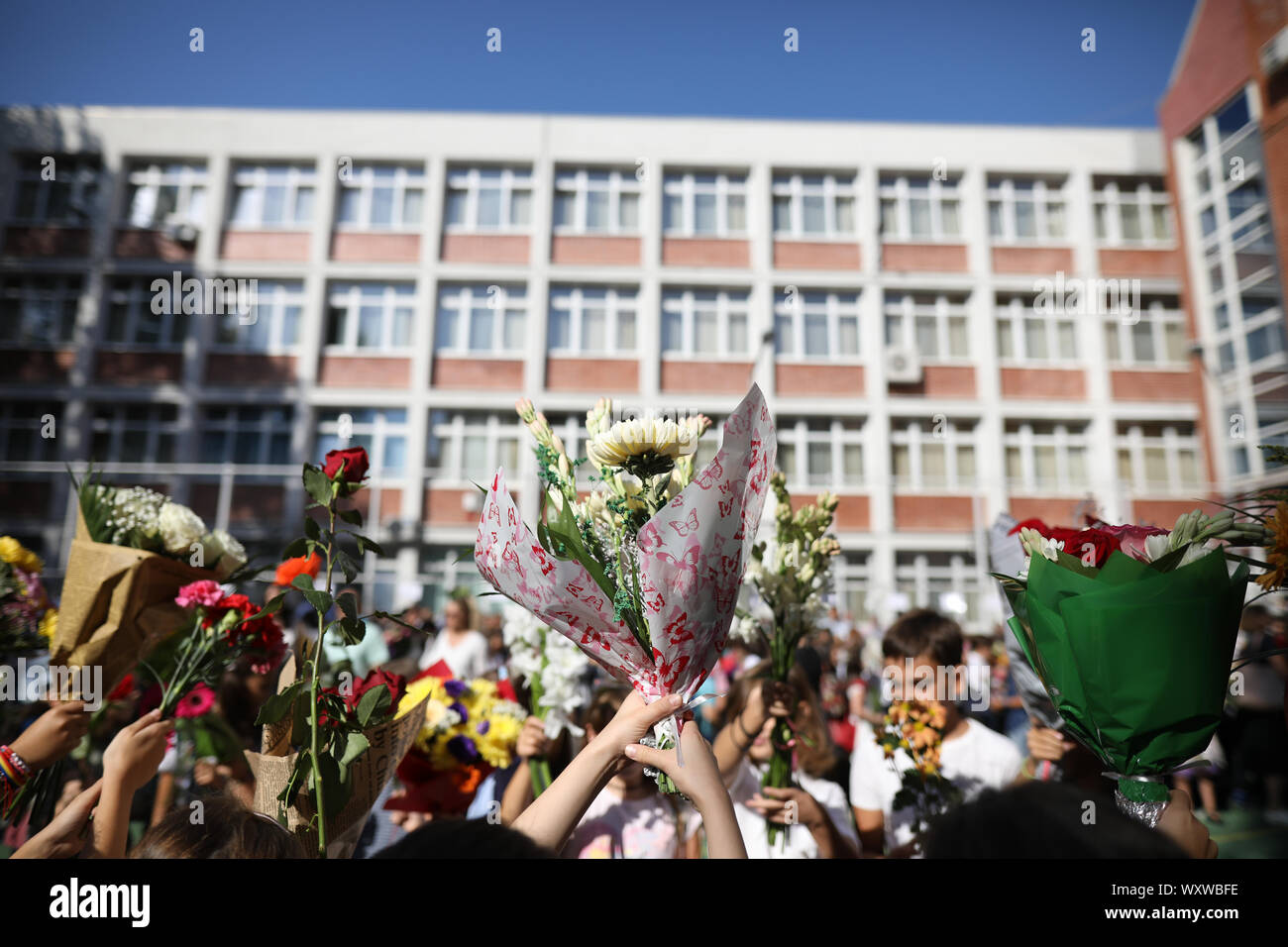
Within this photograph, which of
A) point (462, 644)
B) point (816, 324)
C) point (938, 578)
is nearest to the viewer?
point (462, 644)

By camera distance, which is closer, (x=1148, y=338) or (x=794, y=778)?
(x=794, y=778)

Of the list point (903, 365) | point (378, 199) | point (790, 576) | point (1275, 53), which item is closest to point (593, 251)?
point (378, 199)

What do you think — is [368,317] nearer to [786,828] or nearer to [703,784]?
[786,828]

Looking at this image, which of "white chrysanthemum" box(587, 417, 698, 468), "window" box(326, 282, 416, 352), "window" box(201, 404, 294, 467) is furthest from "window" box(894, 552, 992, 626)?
"white chrysanthemum" box(587, 417, 698, 468)

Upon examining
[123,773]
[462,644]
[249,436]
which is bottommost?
[462,644]

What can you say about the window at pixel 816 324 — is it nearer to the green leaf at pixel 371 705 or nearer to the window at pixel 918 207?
the window at pixel 918 207

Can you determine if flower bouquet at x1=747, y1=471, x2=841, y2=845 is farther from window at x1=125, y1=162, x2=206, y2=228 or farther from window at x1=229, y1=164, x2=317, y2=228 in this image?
window at x1=125, y1=162, x2=206, y2=228

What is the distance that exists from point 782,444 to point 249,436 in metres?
13.0

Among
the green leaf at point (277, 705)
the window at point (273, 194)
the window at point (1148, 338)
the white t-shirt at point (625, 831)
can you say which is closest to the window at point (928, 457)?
the window at point (1148, 338)

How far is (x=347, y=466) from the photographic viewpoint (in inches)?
65.1

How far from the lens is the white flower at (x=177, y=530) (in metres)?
2.07

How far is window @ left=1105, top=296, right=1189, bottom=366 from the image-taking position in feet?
67.3

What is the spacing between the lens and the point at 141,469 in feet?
60.0
